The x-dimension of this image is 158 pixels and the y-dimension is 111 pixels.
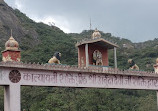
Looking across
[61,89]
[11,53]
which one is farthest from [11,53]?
[61,89]

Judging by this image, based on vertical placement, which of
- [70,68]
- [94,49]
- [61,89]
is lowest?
[61,89]

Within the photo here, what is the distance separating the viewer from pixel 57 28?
197ft

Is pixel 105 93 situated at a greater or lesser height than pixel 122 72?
lesser

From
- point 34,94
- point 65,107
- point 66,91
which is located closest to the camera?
point 65,107

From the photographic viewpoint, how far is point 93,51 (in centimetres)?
1842

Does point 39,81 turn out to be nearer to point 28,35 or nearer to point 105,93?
point 105,93

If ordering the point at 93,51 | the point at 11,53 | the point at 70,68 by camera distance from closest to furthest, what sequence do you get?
1. the point at 11,53
2. the point at 70,68
3. the point at 93,51

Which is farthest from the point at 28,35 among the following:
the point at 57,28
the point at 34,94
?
the point at 34,94

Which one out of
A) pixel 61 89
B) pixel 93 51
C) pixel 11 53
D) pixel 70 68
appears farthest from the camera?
pixel 61 89

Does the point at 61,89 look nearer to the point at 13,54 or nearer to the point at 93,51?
the point at 93,51

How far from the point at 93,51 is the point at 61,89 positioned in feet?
52.3

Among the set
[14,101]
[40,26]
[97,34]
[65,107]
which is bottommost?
[65,107]

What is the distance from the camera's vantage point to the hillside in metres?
29.1

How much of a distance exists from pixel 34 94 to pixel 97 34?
12730mm
